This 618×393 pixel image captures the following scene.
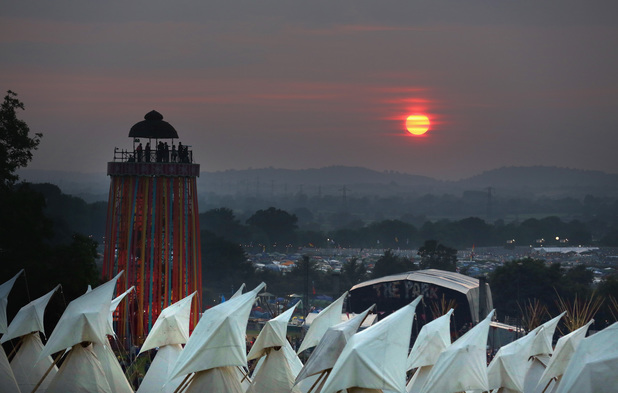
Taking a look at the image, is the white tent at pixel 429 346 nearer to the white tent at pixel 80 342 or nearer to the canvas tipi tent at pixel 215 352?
the canvas tipi tent at pixel 215 352

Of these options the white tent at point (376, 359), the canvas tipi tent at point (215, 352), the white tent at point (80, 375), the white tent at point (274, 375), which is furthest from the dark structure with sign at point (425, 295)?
the white tent at point (376, 359)

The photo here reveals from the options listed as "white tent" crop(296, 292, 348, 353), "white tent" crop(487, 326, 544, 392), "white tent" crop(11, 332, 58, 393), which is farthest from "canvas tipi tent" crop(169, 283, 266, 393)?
"white tent" crop(487, 326, 544, 392)

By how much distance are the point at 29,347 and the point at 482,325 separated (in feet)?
31.3

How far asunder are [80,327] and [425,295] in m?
29.3

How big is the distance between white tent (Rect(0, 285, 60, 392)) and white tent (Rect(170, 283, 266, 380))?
432 cm

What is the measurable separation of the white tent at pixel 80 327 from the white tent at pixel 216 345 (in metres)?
2.00

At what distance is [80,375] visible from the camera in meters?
19.6

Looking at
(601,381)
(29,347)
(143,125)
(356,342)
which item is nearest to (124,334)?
(143,125)

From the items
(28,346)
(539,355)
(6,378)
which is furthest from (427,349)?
(28,346)

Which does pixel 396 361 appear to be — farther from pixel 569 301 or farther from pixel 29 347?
pixel 569 301

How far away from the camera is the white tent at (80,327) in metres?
19.6

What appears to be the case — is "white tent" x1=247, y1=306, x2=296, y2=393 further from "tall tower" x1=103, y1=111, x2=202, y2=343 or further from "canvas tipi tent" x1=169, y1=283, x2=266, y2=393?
"tall tower" x1=103, y1=111, x2=202, y2=343

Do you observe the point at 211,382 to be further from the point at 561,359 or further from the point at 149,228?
the point at 149,228

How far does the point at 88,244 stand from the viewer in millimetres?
33094
